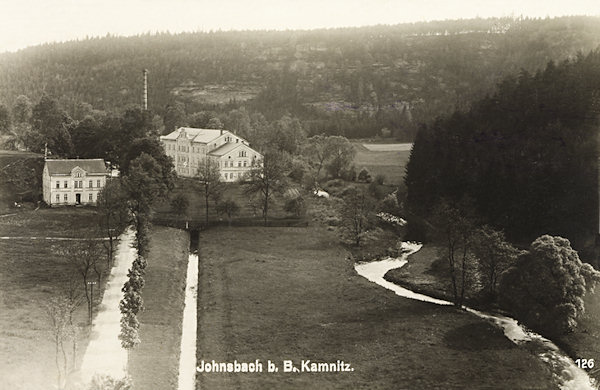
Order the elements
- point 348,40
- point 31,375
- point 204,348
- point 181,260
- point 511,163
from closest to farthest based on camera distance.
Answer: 1. point 31,375
2. point 204,348
3. point 181,260
4. point 511,163
5. point 348,40

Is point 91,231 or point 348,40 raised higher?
point 348,40

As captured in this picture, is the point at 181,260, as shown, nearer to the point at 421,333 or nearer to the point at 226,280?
the point at 226,280

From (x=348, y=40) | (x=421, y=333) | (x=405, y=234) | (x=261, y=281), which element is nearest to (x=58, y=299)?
(x=261, y=281)

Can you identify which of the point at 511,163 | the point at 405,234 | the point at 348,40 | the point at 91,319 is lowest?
the point at 405,234

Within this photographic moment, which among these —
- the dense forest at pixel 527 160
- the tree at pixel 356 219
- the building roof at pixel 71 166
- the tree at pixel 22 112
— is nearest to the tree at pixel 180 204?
the building roof at pixel 71 166

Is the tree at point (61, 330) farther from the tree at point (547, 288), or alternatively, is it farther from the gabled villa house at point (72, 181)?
the gabled villa house at point (72, 181)

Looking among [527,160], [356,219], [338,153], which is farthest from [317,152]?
[527,160]

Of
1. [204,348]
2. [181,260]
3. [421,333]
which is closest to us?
[204,348]

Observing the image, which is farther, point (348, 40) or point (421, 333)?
point (348, 40)
